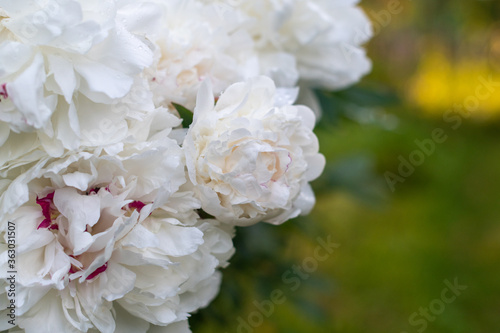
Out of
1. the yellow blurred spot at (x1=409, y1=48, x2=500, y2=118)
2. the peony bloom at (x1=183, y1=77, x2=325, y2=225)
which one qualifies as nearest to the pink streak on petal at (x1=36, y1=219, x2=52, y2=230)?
the peony bloom at (x1=183, y1=77, x2=325, y2=225)

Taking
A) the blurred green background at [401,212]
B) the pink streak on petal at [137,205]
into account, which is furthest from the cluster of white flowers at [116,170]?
the blurred green background at [401,212]

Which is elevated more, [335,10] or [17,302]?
[335,10]

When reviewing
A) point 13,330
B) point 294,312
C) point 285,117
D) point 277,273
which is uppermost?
point 285,117

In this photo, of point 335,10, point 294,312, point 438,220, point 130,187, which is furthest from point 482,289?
point 130,187

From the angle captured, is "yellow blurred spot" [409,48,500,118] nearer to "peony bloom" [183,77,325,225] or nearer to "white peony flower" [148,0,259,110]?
"white peony flower" [148,0,259,110]

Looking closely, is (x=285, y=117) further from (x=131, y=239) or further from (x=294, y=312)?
(x=294, y=312)

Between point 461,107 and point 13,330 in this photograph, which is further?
point 461,107

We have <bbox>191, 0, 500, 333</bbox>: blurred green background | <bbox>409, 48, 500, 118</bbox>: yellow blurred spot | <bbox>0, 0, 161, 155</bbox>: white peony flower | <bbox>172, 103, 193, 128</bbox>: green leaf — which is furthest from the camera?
<bbox>409, 48, 500, 118</bbox>: yellow blurred spot
